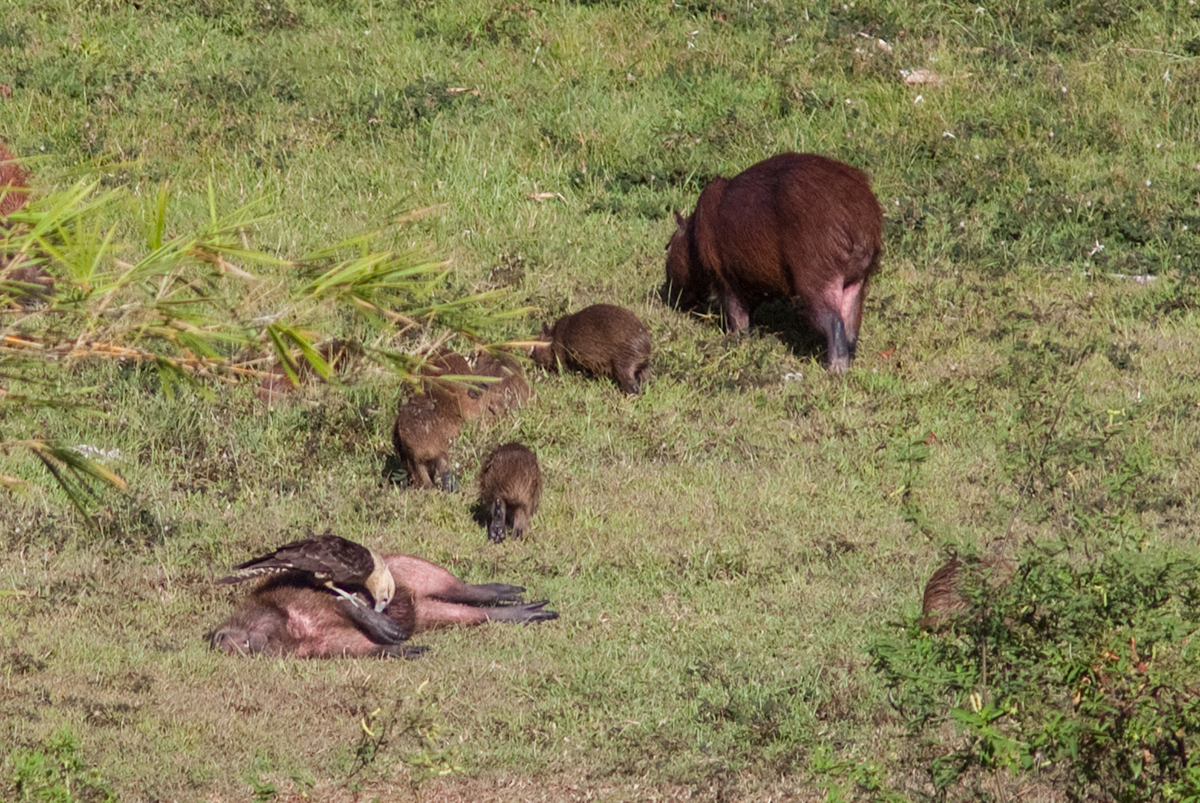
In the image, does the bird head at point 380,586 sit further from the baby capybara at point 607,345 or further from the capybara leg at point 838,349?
the capybara leg at point 838,349

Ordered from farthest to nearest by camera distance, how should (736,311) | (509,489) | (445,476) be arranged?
(736,311), (445,476), (509,489)

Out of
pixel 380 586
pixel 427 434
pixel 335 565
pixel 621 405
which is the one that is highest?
pixel 335 565

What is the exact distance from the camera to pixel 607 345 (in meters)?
8.19

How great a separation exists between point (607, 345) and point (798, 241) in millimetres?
1114

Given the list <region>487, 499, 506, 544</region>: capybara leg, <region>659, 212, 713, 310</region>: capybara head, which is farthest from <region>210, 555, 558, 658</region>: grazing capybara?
<region>659, 212, 713, 310</region>: capybara head

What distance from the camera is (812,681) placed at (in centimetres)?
523

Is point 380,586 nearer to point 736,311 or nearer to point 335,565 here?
point 335,565

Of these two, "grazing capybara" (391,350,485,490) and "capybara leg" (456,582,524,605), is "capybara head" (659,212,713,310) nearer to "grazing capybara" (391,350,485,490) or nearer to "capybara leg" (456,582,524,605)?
"grazing capybara" (391,350,485,490)

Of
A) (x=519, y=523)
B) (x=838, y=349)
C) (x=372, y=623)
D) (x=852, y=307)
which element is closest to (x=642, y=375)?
(x=838, y=349)

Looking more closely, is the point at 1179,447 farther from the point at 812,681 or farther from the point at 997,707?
the point at 997,707

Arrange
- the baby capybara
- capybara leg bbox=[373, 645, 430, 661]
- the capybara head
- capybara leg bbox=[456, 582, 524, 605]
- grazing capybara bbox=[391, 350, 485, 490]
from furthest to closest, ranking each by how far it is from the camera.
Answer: the capybara head → the baby capybara → grazing capybara bbox=[391, 350, 485, 490] → capybara leg bbox=[456, 582, 524, 605] → capybara leg bbox=[373, 645, 430, 661]

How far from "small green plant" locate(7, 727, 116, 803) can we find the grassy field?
0.02 metres

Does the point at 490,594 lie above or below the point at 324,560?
below

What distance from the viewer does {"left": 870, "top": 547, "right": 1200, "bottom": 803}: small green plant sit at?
3.75 meters
